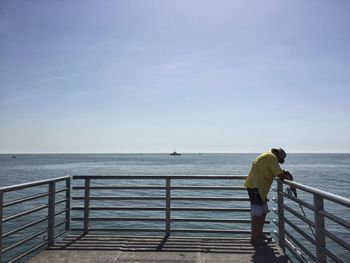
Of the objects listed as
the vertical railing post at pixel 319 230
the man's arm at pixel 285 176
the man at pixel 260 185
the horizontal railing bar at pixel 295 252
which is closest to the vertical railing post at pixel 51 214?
the man at pixel 260 185

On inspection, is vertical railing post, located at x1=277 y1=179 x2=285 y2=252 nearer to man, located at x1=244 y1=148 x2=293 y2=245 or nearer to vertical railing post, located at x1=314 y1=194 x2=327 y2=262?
man, located at x1=244 y1=148 x2=293 y2=245

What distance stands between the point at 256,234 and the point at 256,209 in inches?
17.9

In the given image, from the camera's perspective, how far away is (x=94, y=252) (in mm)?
5688

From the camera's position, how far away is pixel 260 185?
599 centimetres

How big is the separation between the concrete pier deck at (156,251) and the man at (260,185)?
0.28 metres

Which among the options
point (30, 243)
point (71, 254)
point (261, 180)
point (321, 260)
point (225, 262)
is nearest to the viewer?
point (321, 260)

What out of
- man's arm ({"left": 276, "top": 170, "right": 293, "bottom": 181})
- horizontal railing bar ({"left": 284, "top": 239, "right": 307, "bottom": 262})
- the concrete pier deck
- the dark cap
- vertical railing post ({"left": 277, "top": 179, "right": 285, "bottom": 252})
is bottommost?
the concrete pier deck

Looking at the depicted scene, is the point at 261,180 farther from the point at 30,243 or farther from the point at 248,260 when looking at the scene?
the point at 30,243

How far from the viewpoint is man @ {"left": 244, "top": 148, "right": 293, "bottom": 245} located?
19.4 feet

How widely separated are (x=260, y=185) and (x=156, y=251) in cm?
204

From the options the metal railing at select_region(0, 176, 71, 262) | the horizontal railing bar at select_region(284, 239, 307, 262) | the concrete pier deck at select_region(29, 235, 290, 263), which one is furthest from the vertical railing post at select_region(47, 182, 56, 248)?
the horizontal railing bar at select_region(284, 239, 307, 262)

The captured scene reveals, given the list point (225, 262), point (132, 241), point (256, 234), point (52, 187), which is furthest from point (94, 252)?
point (256, 234)

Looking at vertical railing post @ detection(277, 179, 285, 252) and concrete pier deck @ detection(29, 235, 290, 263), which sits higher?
vertical railing post @ detection(277, 179, 285, 252)

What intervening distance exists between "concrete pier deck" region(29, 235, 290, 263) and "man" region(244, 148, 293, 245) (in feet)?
0.92
